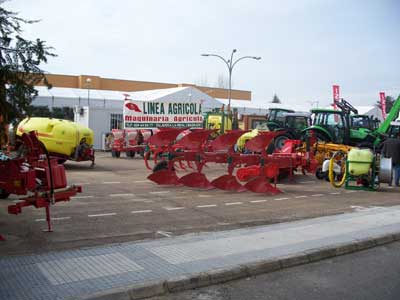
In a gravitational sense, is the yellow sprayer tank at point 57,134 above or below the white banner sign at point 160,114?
below

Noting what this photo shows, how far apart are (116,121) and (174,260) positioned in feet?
94.6

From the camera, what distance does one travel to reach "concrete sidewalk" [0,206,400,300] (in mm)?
5273

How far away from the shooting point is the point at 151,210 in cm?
1038

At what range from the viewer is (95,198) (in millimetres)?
11734

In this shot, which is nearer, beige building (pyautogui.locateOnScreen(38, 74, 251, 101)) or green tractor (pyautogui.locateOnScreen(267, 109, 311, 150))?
green tractor (pyautogui.locateOnScreen(267, 109, 311, 150))

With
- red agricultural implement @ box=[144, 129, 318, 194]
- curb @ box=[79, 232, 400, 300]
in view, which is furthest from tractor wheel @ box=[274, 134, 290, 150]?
curb @ box=[79, 232, 400, 300]

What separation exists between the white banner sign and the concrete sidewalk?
64.0ft

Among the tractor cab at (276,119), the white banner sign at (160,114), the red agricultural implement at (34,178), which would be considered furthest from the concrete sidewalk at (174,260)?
the white banner sign at (160,114)

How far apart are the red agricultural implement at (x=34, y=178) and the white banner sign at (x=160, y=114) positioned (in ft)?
62.7

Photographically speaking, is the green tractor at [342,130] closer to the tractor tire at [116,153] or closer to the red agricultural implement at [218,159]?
the red agricultural implement at [218,159]

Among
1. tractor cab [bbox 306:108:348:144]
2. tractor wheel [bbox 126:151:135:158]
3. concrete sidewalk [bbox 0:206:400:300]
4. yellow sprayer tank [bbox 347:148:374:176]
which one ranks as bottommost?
concrete sidewalk [bbox 0:206:400:300]

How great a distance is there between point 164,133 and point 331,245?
25.0ft

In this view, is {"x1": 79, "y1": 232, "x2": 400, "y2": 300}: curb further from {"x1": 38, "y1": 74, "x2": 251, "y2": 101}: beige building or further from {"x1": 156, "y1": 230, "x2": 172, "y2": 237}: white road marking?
{"x1": 38, "y1": 74, "x2": 251, "y2": 101}: beige building

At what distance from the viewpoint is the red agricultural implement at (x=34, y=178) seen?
289 inches
